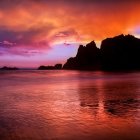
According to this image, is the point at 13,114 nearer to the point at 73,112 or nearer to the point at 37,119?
the point at 37,119

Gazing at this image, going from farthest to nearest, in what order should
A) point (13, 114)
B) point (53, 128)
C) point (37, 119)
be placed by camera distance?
1. point (13, 114)
2. point (37, 119)
3. point (53, 128)

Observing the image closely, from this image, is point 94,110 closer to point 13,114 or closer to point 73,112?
point 73,112

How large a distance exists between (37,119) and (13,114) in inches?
121

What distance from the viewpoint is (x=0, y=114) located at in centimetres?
2216

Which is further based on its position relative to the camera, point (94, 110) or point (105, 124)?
point (94, 110)

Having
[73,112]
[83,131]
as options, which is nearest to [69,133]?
[83,131]

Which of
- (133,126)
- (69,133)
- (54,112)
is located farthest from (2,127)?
(133,126)

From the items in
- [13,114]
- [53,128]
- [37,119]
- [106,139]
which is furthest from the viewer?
[13,114]

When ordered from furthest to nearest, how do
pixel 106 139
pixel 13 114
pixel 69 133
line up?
pixel 13 114, pixel 69 133, pixel 106 139

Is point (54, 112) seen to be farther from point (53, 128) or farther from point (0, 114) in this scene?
point (53, 128)

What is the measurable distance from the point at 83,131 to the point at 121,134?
2190 millimetres

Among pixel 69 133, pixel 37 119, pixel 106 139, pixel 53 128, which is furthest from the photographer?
pixel 37 119

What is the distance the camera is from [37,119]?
64.8ft

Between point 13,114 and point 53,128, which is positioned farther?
point 13,114
